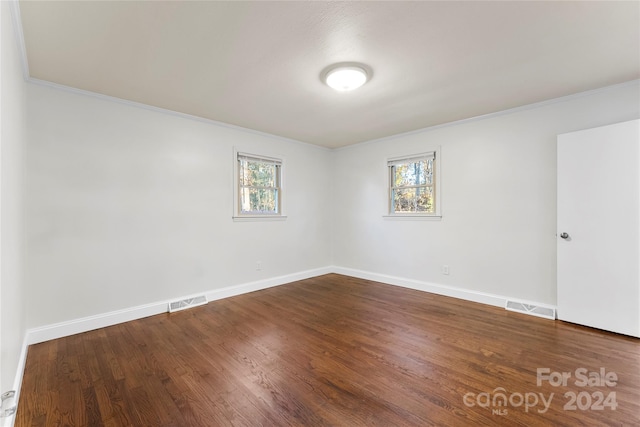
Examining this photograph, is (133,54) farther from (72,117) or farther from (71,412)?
(71,412)

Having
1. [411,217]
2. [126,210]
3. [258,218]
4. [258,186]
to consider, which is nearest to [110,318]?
[126,210]

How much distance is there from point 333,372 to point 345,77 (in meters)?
2.44

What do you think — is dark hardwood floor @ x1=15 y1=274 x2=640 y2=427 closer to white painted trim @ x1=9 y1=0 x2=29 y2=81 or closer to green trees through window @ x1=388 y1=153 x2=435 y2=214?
green trees through window @ x1=388 y1=153 x2=435 y2=214

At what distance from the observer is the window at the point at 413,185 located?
Answer: 14.1ft

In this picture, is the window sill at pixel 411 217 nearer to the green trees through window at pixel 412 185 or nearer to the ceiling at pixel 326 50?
the green trees through window at pixel 412 185

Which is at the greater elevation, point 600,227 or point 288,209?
point 288,209

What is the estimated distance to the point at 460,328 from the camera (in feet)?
9.57

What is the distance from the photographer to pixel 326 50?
2.19m

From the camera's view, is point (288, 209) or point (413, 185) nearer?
point (413, 185)

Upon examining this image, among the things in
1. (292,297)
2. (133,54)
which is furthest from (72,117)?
(292,297)

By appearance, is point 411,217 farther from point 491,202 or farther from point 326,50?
point 326,50

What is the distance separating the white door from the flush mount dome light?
92.8 inches

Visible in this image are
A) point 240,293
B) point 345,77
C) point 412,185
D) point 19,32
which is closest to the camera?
point 19,32

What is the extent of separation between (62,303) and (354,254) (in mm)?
4056
